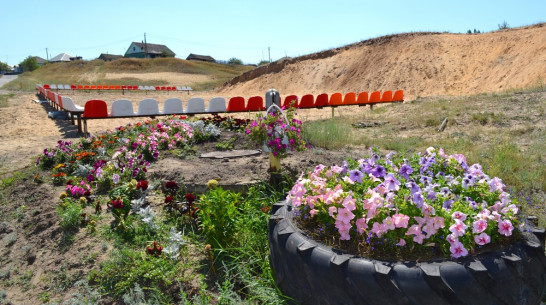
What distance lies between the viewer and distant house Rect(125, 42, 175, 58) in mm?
92925

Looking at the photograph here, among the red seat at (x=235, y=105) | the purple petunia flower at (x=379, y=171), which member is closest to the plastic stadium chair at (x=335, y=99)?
the red seat at (x=235, y=105)

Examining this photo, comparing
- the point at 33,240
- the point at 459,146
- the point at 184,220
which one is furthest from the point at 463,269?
the point at 459,146

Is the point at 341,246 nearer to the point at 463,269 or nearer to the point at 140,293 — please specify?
the point at 463,269

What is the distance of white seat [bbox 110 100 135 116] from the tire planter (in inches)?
361

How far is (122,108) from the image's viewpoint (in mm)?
10359

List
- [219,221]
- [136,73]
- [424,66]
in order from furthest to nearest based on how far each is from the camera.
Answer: [136,73]
[424,66]
[219,221]

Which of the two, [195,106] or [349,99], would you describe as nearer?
[195,106]

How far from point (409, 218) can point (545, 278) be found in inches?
32.0

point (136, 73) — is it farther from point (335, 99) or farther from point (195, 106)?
point (195, 106)

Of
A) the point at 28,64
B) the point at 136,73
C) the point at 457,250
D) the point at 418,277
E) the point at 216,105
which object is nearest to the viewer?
the point at 418,277

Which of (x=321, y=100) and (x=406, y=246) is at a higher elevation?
(x=321, y=100)

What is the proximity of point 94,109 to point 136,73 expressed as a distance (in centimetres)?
5513

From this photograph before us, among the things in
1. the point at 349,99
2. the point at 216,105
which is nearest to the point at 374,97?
the point at 349,99

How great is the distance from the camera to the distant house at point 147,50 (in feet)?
305
